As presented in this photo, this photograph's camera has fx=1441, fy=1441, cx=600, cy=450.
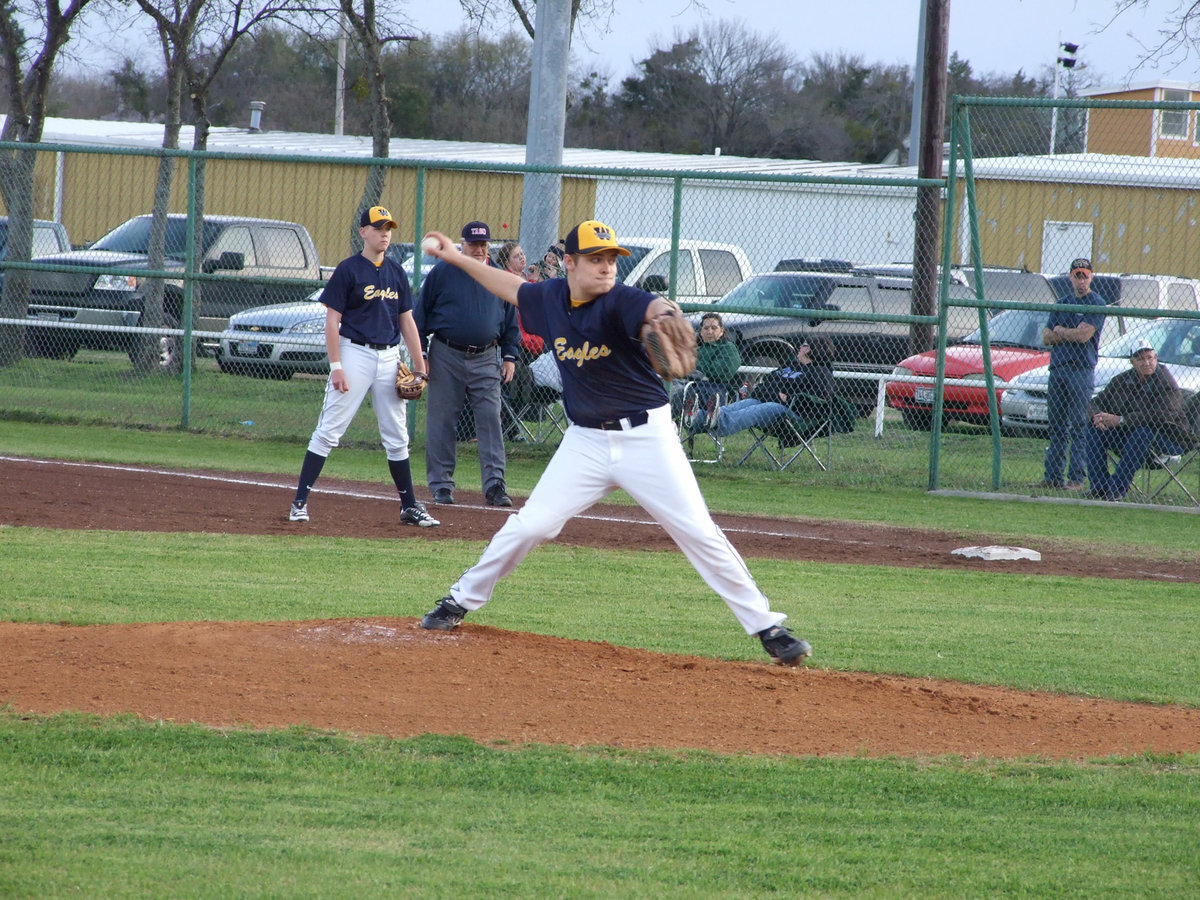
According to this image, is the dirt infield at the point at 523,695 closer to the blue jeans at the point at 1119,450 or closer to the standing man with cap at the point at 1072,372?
the blue jeans at the point at 1119,450

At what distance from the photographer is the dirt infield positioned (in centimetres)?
523

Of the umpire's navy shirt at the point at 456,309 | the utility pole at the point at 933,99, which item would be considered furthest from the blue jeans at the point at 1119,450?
the umpire's navy shirt at the point at 456,309

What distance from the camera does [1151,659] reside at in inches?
266

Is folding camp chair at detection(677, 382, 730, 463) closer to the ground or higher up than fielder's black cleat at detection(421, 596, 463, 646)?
higher up

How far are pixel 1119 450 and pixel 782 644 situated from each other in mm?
7553

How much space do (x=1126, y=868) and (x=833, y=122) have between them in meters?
58.8

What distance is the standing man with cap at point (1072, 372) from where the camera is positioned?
1232cm

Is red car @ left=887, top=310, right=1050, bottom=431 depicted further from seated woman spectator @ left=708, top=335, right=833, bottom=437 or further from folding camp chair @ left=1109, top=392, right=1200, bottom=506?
folding camp chair @ left=1109, top=392, right=1200, bottom=506

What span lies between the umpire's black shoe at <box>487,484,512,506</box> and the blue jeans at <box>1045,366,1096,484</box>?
5019 mm

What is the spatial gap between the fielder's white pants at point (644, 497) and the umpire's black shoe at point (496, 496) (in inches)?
194

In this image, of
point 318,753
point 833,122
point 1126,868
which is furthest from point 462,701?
point 833,122

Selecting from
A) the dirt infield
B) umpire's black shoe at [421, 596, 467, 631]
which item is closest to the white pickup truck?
umpire's black shoe at [421, 596, 467, 631]

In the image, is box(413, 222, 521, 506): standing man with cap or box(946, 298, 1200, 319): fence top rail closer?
box(413, 222, 521, 506): standing man with cap

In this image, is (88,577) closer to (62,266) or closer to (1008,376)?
(62,266)
